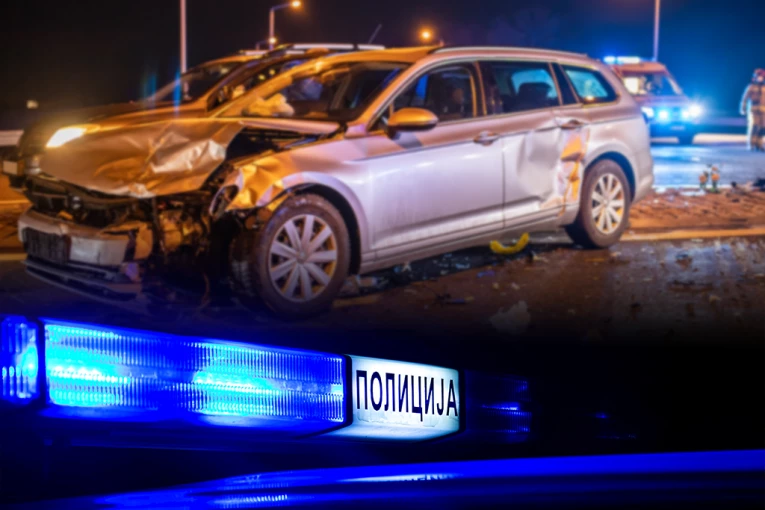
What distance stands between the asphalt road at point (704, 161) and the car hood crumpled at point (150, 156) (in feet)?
32.2

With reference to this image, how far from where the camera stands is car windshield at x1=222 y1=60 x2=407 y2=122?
816 cm

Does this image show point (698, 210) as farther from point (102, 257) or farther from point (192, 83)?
point (102, 257)

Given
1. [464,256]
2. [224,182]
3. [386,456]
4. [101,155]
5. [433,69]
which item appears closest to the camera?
[386,456]

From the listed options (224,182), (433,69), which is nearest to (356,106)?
(433,69)

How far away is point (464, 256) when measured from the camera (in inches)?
365

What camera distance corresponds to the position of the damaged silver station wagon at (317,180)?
652 centimetres

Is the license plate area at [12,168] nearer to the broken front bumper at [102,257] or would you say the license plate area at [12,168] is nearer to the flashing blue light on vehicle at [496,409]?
the broken front bumper at [102,257]

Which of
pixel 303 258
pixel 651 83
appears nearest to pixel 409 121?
pixel 303 258

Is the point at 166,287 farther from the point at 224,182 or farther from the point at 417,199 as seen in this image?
the point at 417,199

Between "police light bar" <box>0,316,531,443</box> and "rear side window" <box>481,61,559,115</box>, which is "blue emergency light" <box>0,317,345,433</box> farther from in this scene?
"rear side window" <box>481,61,559,115</box>

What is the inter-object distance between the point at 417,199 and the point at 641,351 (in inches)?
80.5

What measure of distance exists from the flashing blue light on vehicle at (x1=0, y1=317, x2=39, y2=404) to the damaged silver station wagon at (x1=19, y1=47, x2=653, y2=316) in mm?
4494

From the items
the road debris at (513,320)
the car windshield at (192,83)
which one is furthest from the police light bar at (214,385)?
the car windshield at (192,83)

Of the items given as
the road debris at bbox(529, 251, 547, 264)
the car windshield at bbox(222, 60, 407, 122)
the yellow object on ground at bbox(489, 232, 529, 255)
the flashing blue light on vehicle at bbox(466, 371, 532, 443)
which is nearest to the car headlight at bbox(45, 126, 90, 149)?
the car windshield at bbox(222, 60, 407, 122)
